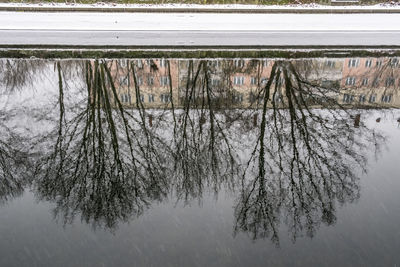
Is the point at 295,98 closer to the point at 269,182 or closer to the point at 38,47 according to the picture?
the point at 269,182

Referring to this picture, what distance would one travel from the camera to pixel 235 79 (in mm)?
12836

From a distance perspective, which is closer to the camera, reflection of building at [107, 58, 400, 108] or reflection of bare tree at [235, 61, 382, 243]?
reflection of bare tree at [235, 61, 382, 243]

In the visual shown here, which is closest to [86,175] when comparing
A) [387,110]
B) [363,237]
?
[363,237]

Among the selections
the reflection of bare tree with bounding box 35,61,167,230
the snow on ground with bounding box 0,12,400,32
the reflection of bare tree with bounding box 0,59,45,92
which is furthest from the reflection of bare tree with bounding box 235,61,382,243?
the reflection of bare tree with bounding box 0,59,45,92

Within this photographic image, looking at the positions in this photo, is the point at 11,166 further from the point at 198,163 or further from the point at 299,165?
the point at 299,165

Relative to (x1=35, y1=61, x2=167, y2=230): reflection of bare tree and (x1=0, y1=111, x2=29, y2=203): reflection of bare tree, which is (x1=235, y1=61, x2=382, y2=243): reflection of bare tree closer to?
(x1=35, y1=61, x2=167, y2=230): reflection of bare tree

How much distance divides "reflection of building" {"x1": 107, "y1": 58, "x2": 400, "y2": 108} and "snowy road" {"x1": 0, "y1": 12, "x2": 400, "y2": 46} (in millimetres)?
2361

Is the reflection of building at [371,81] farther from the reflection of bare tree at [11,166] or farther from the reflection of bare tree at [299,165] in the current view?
the reflection of bare tree at [11,166]

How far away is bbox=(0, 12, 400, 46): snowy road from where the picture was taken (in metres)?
16.2

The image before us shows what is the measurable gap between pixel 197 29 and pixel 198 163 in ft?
35.2

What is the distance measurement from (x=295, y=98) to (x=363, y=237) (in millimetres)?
5914

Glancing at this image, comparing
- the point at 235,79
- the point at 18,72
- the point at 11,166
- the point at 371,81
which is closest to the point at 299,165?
the point at 235,79

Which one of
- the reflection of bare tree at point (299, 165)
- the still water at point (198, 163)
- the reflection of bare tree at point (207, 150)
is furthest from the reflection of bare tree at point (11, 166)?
the reflection of bare tree at point (299, 165)

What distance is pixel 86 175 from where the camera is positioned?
8203 millimetres
